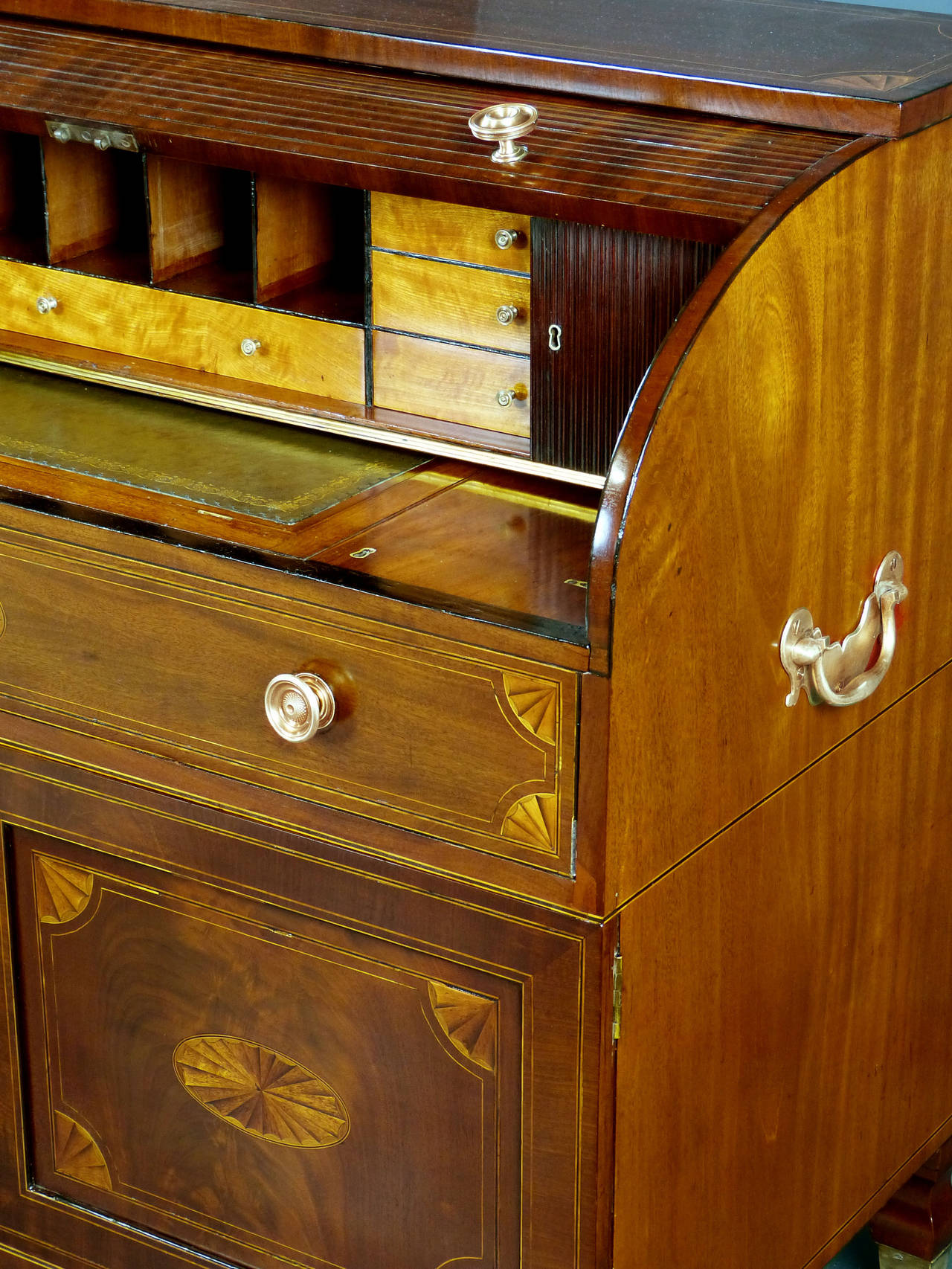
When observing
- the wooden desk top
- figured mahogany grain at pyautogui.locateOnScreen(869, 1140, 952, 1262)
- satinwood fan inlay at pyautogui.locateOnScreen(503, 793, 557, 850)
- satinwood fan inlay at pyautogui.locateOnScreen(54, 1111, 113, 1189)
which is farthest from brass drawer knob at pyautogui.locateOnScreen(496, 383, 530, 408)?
figured mahogany grain at pyautogui.locateOnScreen(869, 1140, 952, 1262)

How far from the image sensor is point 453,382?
1380 millimetres

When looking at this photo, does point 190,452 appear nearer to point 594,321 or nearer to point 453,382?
point 453,382

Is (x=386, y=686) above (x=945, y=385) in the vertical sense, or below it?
below

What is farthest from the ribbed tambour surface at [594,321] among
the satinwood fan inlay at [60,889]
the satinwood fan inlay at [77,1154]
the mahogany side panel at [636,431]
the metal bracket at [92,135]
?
the satinwood fan inlay at [77,1154]

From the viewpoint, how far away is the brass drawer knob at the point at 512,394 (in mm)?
1347

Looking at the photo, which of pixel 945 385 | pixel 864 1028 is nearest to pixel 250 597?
pixel 945 385

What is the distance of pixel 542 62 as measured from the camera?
1.32 meters

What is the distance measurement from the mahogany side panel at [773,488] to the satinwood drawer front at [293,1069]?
6.6 inches

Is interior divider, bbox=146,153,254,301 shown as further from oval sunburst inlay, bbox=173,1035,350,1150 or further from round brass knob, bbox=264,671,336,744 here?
oval sunburst inlay, bbox=173,1035,350,1150

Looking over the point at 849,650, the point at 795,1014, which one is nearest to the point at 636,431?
the point at 849,650

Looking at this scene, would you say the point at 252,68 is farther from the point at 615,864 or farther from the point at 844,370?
the point at 615,864

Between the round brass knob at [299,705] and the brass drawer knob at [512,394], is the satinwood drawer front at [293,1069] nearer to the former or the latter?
the round brass knob at [299,705]

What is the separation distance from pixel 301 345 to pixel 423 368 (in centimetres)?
11

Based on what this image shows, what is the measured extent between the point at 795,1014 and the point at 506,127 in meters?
0.75
